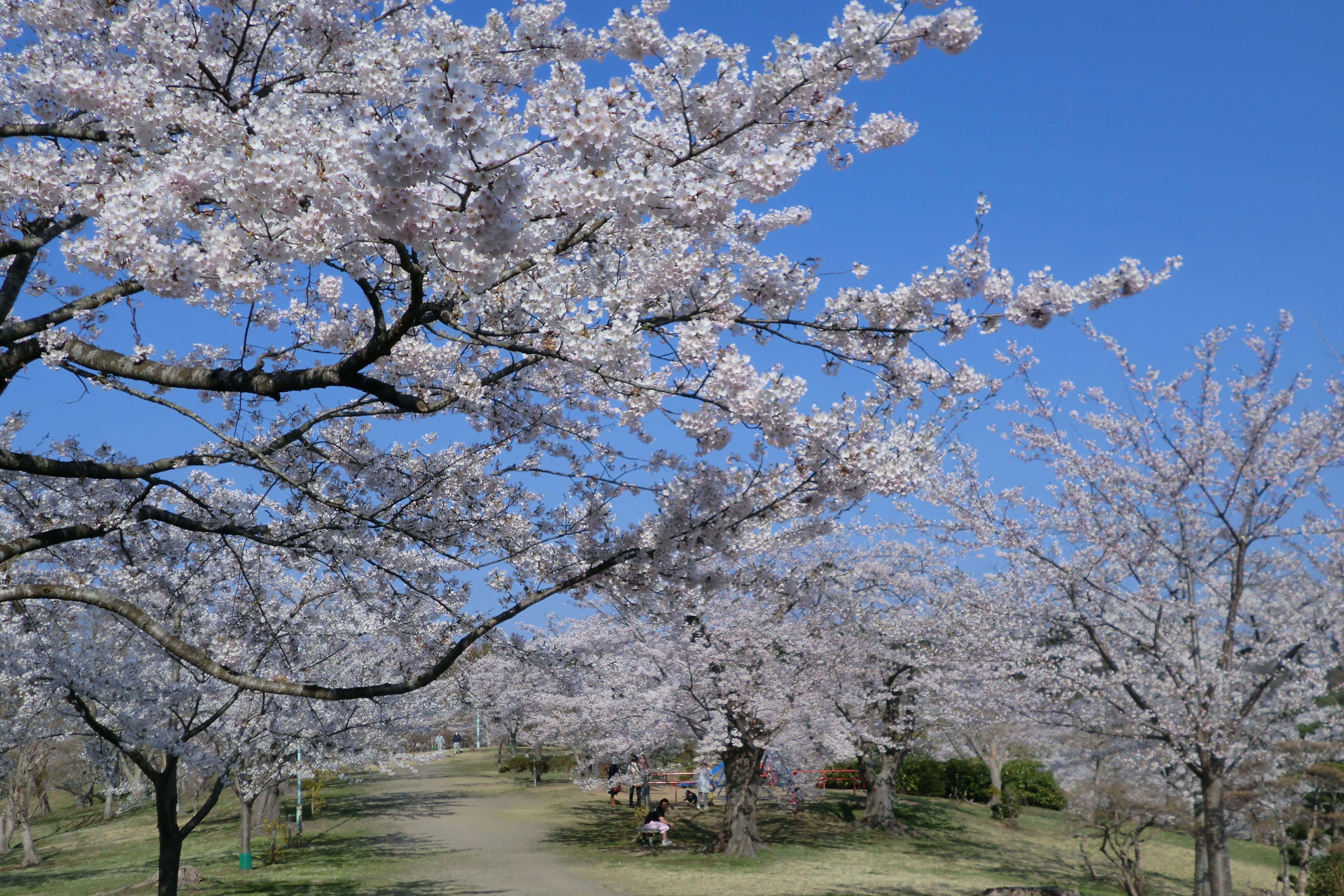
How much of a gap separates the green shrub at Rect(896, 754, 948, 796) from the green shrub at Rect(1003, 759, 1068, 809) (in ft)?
10.4

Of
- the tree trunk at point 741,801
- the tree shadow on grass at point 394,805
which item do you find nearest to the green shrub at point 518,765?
the tree shadow on grass at point 394,805

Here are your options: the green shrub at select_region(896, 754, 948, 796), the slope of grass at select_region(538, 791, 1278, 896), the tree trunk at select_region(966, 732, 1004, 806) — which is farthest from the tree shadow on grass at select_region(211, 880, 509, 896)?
the green shrub at select_region(896, 754, 948, 796)

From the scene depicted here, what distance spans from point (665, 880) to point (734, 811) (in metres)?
3.32

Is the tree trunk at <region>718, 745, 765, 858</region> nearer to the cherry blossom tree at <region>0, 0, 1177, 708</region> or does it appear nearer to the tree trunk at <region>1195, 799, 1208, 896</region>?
the tree trunk at <region>1195, 799, 1208, 896</region>

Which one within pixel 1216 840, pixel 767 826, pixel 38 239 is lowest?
pixel 767 826

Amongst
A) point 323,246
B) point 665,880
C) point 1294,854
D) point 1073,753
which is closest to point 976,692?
point 665,880

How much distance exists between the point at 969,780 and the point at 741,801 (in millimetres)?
16310

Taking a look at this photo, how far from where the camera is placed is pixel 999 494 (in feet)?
35.1

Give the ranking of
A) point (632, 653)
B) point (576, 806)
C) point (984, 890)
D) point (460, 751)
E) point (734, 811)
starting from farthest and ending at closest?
point (460, 751) < point (576, 806) < point (632, 653) < point (734, 811) < point (984, 890)

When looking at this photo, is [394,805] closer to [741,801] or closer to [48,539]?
[741,801]

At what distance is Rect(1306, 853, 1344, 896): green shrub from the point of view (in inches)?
570

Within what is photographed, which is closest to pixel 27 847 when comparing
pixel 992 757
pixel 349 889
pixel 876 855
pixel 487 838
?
pixel 487 838

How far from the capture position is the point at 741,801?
17.4 metres

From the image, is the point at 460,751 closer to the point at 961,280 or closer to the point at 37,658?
the point at 37,658
